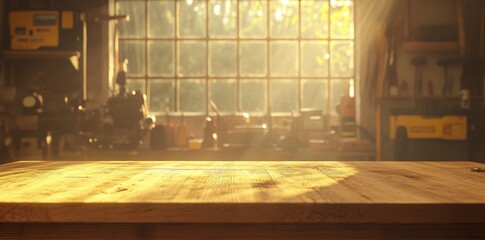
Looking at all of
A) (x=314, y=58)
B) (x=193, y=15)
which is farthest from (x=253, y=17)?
(x=314, y=58)

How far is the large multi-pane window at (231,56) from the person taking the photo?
5.29m

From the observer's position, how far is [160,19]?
5.27m

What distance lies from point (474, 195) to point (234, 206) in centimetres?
53

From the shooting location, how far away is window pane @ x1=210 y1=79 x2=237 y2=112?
209 inches

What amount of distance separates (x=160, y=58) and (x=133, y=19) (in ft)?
1.27

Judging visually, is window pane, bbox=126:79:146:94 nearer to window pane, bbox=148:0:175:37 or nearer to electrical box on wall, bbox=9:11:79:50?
window pane, bbox=148:0:175:37

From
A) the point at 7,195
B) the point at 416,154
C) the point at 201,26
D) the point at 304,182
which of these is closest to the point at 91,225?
the point at 7,195

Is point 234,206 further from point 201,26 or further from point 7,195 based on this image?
point 201,26

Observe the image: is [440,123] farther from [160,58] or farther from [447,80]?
[160,58]

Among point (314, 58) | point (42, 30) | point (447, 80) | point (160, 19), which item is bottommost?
point (447, 80)

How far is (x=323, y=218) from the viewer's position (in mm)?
1258

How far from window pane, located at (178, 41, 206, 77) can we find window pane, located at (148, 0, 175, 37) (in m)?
0.16

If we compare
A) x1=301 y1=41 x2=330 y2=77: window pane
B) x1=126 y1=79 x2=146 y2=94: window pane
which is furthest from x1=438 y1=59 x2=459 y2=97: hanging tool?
x1=126 y1=79 x2=146 y2=94: window pane

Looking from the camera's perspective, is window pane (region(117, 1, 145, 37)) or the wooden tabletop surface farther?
window pane (region(117, 1, 145, 37))
